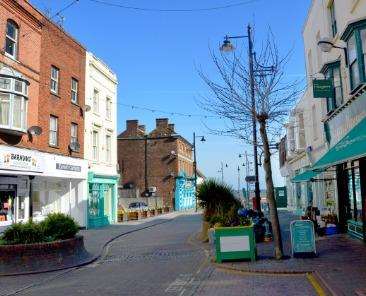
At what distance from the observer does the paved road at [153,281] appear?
9.45 metres

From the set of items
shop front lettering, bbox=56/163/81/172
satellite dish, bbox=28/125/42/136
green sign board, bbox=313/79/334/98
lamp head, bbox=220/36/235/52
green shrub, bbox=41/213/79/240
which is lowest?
green shrub, bbox=41/213/79/240

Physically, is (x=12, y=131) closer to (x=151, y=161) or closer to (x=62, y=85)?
(x=62, y=85)

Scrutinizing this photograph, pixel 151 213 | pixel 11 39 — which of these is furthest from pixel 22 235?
pixel 151 213

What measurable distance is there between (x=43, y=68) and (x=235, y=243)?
A: 15478 mm

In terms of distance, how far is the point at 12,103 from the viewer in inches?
795

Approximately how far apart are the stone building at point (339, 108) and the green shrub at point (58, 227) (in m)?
7.78

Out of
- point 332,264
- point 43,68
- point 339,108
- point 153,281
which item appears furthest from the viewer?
point 43,68

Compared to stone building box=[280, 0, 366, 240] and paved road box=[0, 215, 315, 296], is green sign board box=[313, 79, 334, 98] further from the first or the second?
paved road box=[0, 215, 315, 296]

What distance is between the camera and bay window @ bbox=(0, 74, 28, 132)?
19.9 metres

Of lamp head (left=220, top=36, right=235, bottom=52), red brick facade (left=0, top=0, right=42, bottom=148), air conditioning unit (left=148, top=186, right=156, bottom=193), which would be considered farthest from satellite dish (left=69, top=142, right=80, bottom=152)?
air conditioning unit (left=148, top=186, right=156, bottom=193)

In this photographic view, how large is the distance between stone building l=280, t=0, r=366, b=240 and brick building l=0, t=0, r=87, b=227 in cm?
1157

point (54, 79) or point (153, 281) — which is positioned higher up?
point (54, 79)

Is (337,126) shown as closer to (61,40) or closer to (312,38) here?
(312,38)

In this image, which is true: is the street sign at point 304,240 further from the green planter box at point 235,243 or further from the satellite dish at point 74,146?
the satellite dish at point 74,146
